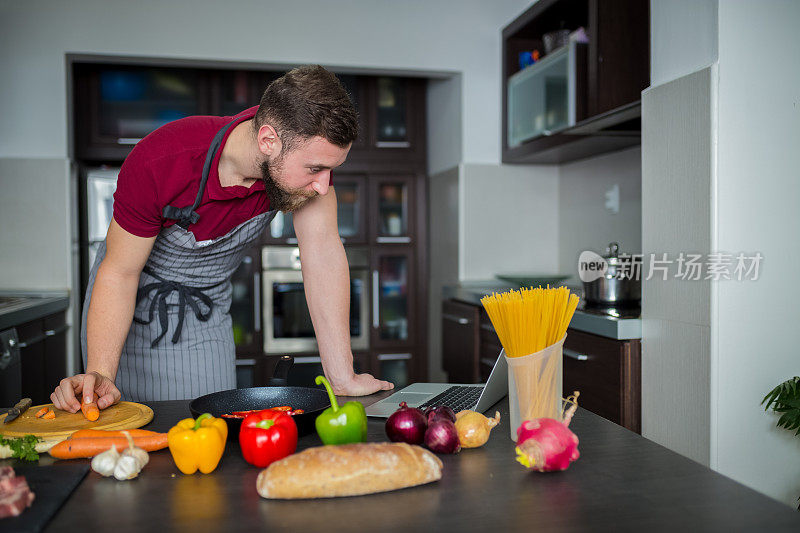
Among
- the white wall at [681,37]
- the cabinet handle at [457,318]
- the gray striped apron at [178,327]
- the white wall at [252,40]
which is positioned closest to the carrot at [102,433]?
the gray striped apron at [178,327]

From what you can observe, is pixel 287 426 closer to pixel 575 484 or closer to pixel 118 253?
pixel 575 484

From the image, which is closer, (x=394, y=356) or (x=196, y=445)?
(x=196, y=445)

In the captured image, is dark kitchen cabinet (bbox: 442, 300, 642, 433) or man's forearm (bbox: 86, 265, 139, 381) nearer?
man's forearm (bbox: 86, 265, 139, 381)

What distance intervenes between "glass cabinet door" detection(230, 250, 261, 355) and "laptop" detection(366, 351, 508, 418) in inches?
100

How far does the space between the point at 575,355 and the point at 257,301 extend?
200cm

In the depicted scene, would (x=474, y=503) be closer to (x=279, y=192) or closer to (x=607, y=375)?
(x=279, y=192)

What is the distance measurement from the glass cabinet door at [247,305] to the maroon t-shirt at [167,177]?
2311 mm

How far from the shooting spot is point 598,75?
2697 millimetres

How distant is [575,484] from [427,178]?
340 cm

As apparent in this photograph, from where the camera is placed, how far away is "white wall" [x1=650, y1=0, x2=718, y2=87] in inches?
74.8

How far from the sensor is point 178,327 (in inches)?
71.7

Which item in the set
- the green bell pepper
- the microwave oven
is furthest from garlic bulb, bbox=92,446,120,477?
the microwave oven

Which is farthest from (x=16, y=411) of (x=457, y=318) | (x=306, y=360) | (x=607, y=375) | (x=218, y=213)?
(x=306, y=360)

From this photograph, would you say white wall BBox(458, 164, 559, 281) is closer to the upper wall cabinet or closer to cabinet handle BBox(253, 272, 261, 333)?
the upper wall cabinet
